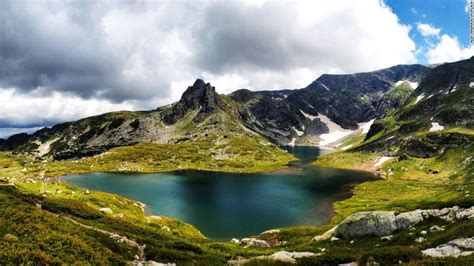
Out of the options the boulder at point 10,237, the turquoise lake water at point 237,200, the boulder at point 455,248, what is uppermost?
the boulder at point 10,237

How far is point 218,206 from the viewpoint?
127m

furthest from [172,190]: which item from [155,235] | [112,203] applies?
[155,235]

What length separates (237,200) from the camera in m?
139

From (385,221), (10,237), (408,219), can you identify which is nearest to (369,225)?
(385,221)

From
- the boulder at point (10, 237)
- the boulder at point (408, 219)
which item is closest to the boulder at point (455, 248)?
the boulder at point (408, 219)

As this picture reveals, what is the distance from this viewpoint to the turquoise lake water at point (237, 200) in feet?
340

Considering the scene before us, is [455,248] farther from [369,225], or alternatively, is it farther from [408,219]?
[369,225]

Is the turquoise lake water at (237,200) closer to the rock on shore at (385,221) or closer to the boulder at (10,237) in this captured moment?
the rock on shore at (385,221)

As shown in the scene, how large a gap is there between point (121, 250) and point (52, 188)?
79818 mm

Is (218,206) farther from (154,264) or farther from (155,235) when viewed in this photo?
(154,264)

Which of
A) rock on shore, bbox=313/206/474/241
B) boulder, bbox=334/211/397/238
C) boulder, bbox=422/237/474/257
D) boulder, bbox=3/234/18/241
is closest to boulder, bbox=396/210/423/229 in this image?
rock on shore, bbox=313/206/474/241

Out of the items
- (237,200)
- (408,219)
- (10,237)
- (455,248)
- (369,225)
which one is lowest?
(237,200)

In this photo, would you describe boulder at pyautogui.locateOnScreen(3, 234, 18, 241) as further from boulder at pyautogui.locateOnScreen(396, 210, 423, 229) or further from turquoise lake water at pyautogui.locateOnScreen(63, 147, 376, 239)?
turquoise lake water at pyautogui.locateOnScreen(63, 147, 376, 239)

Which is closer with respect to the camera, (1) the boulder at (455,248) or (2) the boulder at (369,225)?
(1) the boulder at (455,248)
